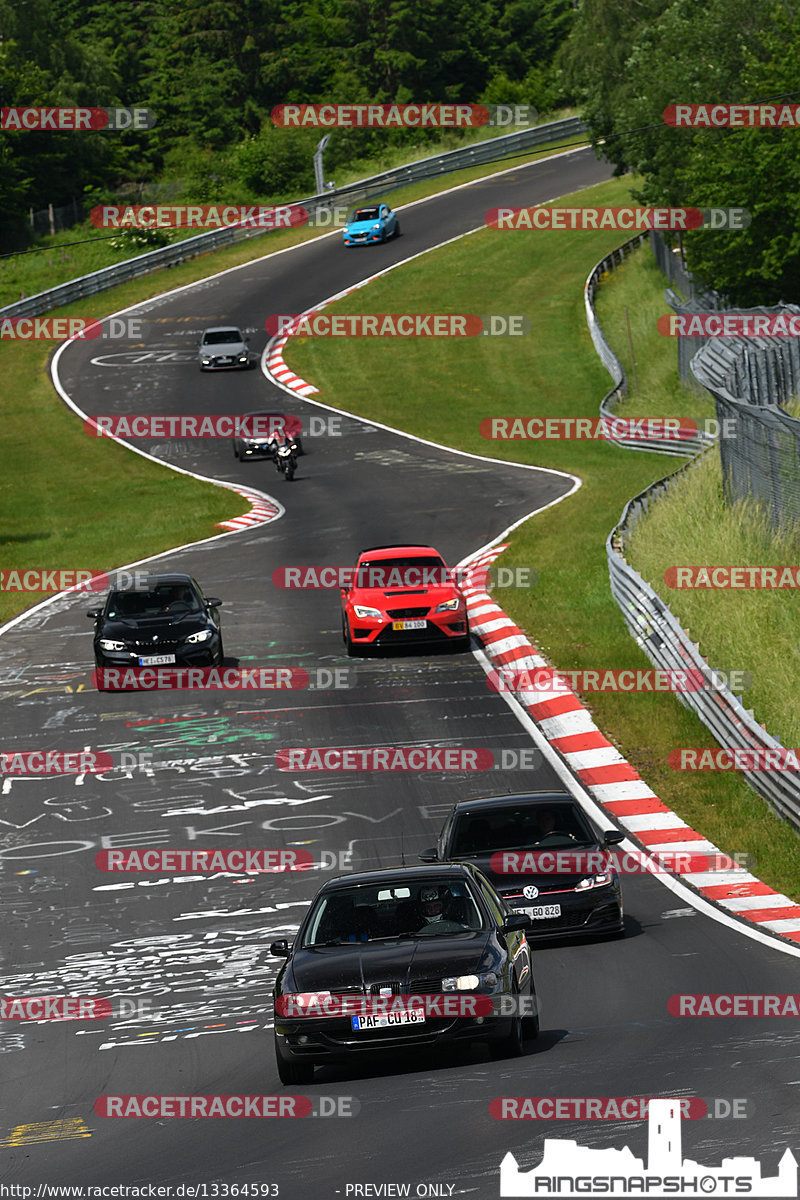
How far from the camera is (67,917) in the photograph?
16141mm

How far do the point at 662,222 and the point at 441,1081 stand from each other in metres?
56.1

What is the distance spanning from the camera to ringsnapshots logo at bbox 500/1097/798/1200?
24.2 feet

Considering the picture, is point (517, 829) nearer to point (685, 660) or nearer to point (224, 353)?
point (685, 660)

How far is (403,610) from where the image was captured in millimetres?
26891

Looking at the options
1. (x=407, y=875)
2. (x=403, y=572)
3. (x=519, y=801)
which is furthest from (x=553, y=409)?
(x=407, y=875)

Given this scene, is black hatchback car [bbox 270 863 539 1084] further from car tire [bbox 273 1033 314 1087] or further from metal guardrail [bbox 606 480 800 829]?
metal guardrail [bbox 606 480 800 829]

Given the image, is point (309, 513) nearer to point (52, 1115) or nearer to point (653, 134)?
point (653, 134)

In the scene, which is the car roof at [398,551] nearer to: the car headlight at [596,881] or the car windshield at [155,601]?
the car windshield at [155,601]

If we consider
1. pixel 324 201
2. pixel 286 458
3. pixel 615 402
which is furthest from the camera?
pixel 324 201

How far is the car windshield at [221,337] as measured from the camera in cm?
5969

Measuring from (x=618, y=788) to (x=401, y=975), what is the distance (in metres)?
10.0

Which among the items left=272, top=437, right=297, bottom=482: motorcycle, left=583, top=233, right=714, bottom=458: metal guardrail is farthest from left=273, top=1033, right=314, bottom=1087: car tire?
left=272, top=437, right=297, bottom=482: motorcycle

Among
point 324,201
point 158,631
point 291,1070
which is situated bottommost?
point 158,631

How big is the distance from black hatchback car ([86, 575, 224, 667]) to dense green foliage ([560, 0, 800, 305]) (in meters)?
26.1
